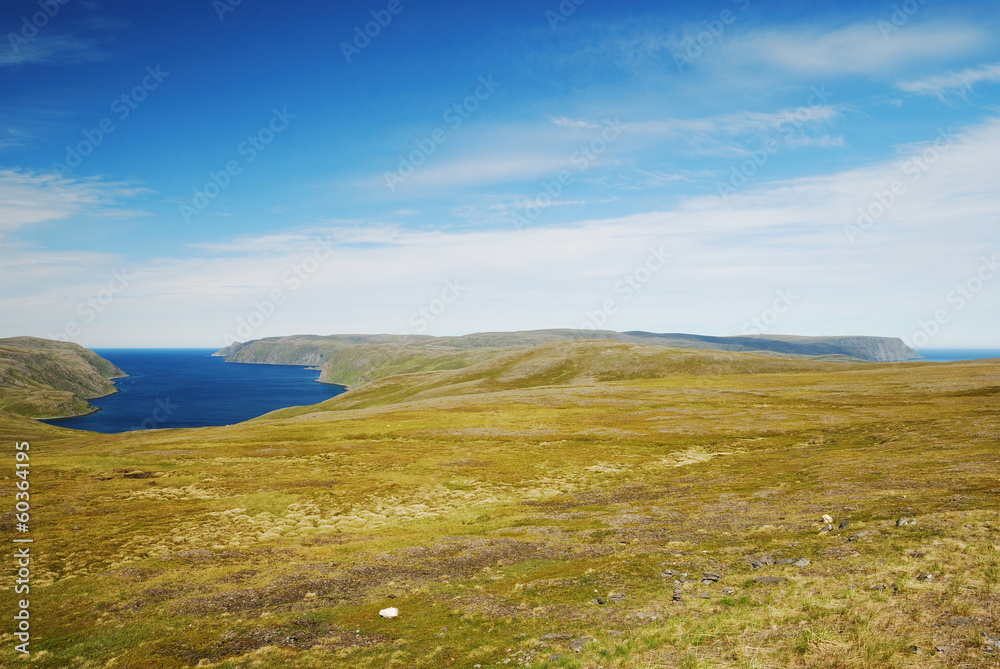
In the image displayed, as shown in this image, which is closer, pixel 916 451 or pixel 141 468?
pixel 916 451

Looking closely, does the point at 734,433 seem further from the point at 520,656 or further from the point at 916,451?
the point at 520,656

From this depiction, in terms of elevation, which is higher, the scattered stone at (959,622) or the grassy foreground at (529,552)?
the scattered stone at (959,622)

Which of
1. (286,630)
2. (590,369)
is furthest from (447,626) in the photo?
(590,369)

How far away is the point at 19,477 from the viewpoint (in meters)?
52.1

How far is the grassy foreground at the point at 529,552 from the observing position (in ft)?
55.3

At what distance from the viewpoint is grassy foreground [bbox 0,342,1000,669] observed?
55.3 feet

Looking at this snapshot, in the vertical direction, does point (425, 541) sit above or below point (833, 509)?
below

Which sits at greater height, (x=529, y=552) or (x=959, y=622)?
(x=959, y=622)

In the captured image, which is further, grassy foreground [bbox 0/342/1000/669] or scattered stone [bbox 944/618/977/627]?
grassy foreground [bbox 0/342/1000/669]

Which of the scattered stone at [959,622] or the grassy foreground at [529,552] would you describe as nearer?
the scattered stone at [959,622]

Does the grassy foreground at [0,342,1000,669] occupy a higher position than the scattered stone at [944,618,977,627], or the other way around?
the scattered stone at [944,618,977,627]

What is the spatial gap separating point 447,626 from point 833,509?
91.8 feet

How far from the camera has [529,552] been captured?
101 feet

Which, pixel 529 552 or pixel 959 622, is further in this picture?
pixel 529 552
